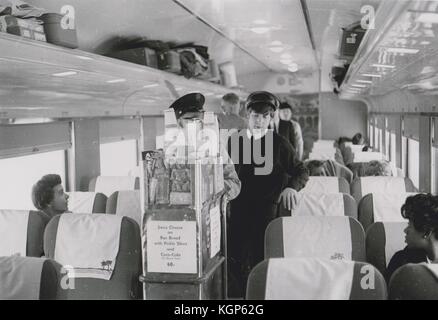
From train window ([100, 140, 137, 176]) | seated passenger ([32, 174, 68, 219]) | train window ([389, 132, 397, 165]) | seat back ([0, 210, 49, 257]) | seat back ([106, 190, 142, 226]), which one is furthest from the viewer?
train window ([389, 132, 397, 165])

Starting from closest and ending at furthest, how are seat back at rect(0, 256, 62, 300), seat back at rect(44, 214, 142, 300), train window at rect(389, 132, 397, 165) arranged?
seat back at rect(0, 256, 62, 300), seat back at rect(44, 214, 142, 300), train window at rect(389, 132, 397, 165)

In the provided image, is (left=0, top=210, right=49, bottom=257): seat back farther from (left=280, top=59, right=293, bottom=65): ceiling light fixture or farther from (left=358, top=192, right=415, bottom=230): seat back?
(left=280, top=59, right=293, bottom=65): ceiling light fixture

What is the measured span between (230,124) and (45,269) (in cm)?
354

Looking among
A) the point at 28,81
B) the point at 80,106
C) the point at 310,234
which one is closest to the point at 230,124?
the point at 80,106

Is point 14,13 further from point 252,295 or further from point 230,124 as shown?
point 230,124

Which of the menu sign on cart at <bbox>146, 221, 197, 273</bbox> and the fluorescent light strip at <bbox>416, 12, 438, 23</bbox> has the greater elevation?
the fluorescent light strip at <bbox>416, 12, 438, 23</bbox>

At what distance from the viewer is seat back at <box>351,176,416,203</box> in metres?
4.97

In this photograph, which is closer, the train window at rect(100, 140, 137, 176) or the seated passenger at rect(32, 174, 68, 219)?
the seated passenger at rect(32, 174, 68, 219)

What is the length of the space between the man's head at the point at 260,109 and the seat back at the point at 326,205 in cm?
60

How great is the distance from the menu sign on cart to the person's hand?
4.34 feet

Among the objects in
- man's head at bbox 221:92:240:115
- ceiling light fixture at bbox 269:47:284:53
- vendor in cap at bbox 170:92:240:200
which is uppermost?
ceiling light fixture at bbox 269:47:284:53

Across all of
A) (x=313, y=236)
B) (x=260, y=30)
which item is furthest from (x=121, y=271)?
(x=260, y=30)

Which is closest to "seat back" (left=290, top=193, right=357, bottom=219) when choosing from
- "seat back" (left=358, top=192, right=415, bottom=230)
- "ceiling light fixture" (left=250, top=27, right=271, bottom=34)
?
"seat back" (left=358, top=192, right=415, bottom=230)

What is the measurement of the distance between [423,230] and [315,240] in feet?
2.02
